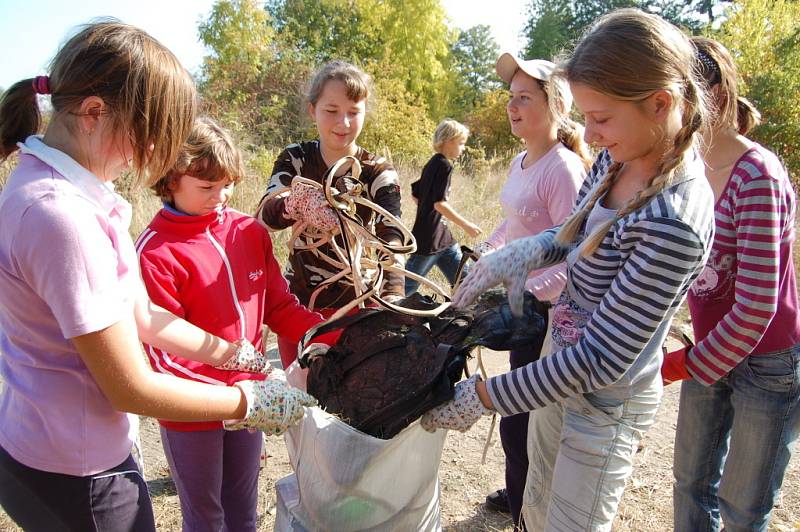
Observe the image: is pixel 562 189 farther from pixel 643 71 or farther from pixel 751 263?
pixel 643 71

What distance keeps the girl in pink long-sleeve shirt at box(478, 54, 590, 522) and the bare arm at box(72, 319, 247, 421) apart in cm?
131

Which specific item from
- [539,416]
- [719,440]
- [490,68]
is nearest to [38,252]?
[539,416]

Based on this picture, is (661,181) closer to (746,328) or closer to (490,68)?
(746,328)

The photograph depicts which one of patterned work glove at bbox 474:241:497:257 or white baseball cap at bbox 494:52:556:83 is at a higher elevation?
white baseball cap at bbox 494:52:556:83

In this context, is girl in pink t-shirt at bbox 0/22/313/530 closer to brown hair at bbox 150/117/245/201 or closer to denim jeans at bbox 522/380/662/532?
brown hair at bbox 150/117/245/201

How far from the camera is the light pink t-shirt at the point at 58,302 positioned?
1026 mm

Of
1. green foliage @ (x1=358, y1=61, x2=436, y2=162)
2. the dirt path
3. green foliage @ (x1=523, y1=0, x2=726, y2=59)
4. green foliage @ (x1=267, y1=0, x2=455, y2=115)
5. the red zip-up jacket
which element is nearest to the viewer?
the red zip-up jacket

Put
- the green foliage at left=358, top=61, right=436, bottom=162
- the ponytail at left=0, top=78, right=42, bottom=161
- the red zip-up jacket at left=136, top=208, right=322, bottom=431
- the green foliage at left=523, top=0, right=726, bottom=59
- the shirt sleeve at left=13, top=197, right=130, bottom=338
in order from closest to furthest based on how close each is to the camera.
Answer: the shirt sleeve at left=13, top=197, right=130, bottom=338, the ponytail at left=0, top=78, right=42, bottom=161, the red zip-up jacket at left=136, top=208, right=322, bottom=431, the green foliage at left=358, top=61, right=436, bottom=162, the green foliage at left=523, top=0, right=726, bottom=59

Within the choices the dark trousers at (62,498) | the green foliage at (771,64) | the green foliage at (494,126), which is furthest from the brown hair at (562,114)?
the green foliage at (494,126)

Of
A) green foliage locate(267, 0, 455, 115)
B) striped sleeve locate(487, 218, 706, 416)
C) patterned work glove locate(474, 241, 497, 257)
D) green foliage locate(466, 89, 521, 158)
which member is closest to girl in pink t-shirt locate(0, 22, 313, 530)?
striped sleeve locate(487, 218, 706, 416)

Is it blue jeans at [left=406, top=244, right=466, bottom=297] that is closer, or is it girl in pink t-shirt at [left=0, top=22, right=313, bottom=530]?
girl in pink t-shirt at [left=0, top=22, right=313, bottom=530]

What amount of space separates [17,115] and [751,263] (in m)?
1.87

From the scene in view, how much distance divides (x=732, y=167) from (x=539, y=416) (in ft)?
3.06

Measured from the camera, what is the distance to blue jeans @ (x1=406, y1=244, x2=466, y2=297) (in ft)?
15.5
